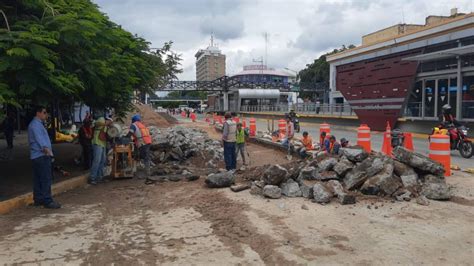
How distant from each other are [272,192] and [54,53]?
174 inches

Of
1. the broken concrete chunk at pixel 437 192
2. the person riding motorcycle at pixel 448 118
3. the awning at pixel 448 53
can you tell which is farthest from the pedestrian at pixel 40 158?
the awning at pixel 448 53

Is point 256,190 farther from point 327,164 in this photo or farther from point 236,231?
point 236,231

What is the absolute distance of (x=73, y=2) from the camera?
29.6 feet

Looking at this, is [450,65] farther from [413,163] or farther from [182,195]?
[182,195]

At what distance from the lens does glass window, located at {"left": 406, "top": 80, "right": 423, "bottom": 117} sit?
2404 cm

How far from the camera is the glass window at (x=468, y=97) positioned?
20.1 metres

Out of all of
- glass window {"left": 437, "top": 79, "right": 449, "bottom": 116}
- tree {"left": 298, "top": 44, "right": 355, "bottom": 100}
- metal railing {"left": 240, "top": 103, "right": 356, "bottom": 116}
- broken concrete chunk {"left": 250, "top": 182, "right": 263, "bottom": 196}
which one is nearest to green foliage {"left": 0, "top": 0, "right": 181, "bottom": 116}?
broken concrete chunk {"left": 250, "top": 182, "right": 263, "bottom": 196}

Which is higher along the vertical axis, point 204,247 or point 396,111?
point 396,111

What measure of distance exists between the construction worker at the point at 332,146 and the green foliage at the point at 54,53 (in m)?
4.98

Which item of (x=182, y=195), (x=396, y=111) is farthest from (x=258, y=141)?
(x=396, y=111)

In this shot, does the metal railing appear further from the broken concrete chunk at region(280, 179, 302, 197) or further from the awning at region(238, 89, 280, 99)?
the broken concrete chunk at region(280, 179, 302, 197)

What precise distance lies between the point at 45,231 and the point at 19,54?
257cm

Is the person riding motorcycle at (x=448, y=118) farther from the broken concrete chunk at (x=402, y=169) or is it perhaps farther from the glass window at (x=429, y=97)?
the glass window at (x=429, y=97)

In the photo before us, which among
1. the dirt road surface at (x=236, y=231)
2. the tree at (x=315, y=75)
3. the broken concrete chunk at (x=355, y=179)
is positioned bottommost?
the dirt road surface at (x=236, y=231)
